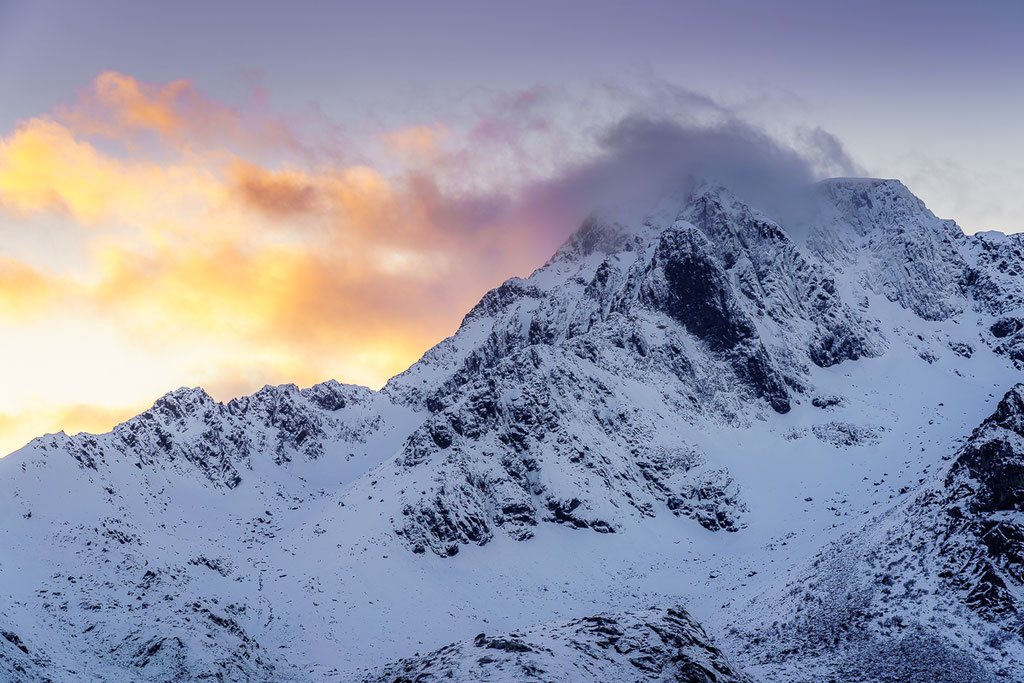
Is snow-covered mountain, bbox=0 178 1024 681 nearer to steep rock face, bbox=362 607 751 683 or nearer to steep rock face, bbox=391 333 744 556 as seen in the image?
steep rock face, bbox=362 607 751 683

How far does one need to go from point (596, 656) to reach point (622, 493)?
59.6m

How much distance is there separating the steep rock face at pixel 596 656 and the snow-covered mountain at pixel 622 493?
0.57ft

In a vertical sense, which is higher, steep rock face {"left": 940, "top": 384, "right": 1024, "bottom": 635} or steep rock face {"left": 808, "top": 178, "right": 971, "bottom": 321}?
steep rock face {"left": 808, "top": 178, "right": 971, "bottom": 321}

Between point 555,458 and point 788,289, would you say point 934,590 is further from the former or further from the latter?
point 788,289

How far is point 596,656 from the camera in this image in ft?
112

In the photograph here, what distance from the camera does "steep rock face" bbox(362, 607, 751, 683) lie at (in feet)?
106

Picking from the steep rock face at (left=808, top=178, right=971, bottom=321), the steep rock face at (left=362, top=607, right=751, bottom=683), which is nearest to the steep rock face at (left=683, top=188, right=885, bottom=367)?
the steep rock face at (left=808, top=178, right=971, bottom=321)

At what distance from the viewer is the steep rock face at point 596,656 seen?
32219mm

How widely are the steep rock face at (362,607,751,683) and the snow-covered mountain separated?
17 centimetres

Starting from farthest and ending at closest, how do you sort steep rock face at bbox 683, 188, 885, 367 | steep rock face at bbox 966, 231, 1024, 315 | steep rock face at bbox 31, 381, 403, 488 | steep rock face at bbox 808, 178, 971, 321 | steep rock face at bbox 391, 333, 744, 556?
steep rock face at bbox 808, 178, 971, 321
steep rock face at bbox 966, 231, 1024, 315
steep rock face at bbox 683, 188, 885, 367
steep rock face at bbox 31, 381, 403, 488
steep rock face at bbox 391, 333, 744, 556

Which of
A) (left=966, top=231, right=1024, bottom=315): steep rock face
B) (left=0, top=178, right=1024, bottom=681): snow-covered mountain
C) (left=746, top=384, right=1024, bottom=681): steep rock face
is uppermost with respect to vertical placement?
(left=966, top=231, right=1024, bottom=315): steep rock face

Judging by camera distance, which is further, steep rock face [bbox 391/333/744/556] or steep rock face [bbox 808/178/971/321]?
steep rock face [bbox 808/178/971/321]

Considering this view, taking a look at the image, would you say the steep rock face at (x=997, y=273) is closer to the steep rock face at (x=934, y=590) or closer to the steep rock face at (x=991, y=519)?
the steep rock face at (x=934, y=590)

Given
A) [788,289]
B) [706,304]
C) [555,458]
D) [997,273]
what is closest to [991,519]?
[555,458]
